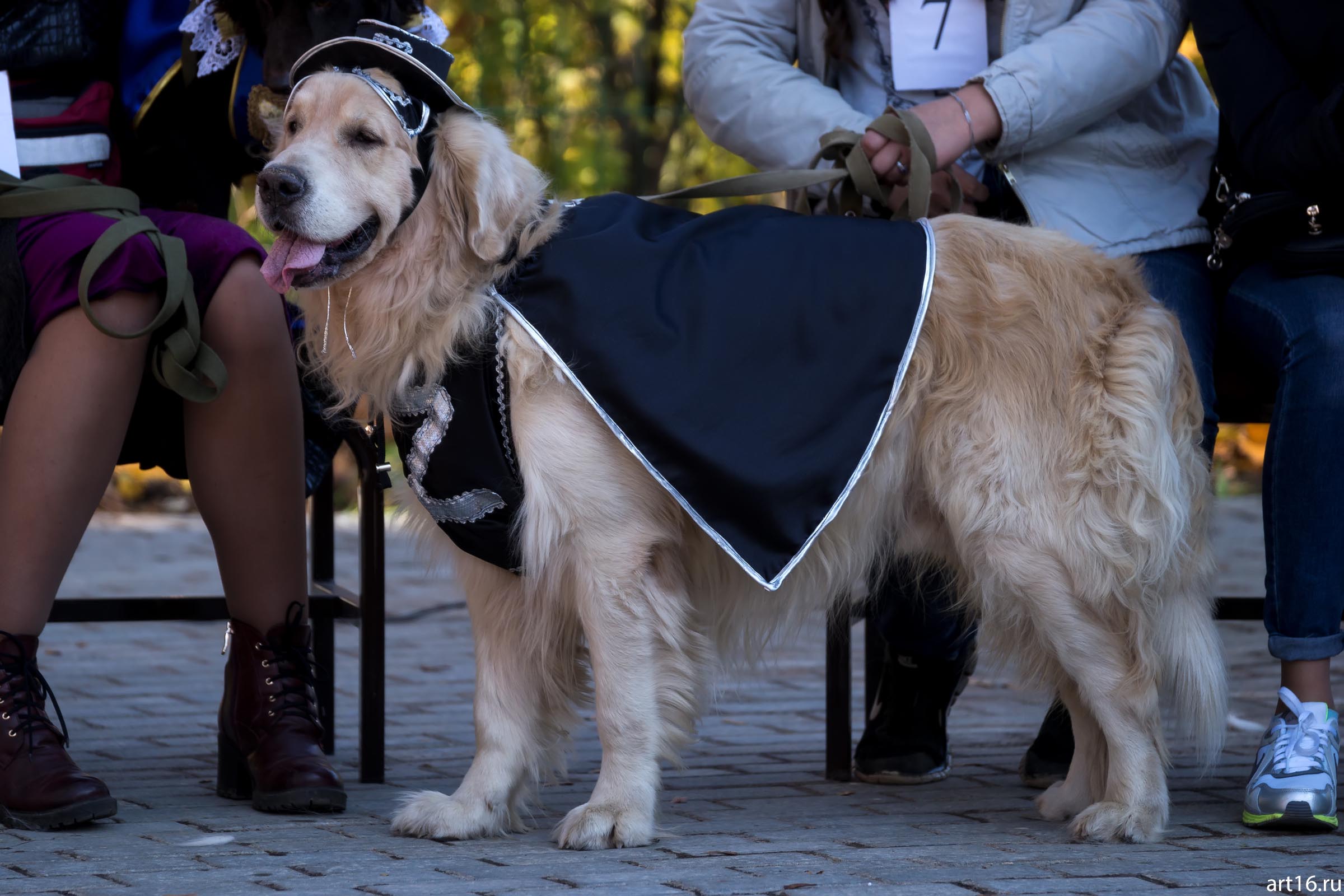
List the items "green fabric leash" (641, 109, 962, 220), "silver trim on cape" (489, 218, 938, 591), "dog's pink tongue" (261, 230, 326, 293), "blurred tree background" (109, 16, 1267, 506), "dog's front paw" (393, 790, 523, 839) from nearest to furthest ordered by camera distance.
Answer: "dog's pink tongue" (261, 230, 326, 293) < "silver trim on cape" (489, 218, 938, 591) < "dog's front paw" (393, 790, 523, 839) < "green fabric leash" (641, 109, 962, 220) < "blurred tree background" (109, 16, 1267, 506)

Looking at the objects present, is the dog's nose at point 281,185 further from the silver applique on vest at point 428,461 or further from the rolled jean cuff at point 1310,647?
the rolled jean cuff at point 1310,647

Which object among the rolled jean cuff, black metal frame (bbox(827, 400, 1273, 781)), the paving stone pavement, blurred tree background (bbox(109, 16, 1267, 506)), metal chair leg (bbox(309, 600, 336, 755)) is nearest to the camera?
the paving stone pavement

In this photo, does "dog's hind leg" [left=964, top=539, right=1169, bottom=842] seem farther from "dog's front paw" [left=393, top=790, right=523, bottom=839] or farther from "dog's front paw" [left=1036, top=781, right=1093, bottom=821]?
"dog's front paw" [left=393, top=790, right=523, bottom=839]

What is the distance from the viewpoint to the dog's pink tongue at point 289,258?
9.01 ft

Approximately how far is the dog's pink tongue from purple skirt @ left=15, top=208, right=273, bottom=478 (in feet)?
1.37

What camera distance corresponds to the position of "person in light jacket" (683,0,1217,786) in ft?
10.8

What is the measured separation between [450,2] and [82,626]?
464cm

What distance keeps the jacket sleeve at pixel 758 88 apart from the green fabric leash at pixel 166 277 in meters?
1.34

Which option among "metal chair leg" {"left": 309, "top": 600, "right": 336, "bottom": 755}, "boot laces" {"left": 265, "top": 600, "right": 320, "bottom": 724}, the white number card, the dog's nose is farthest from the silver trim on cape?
"metal chair leg" {"left": 309, "top": 600, "right": 336, "bottom": 755}

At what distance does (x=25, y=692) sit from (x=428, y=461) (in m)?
0.92

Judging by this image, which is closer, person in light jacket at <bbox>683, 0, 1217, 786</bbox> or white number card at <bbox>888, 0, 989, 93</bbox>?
person in light jacket at <bbox>683, 0, 1217, 786</bbox>

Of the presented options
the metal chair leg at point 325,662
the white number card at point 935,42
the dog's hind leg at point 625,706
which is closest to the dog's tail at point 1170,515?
the white number card at point 935,42

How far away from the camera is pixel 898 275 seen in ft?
9.68

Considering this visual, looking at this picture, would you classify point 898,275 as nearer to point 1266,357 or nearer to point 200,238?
point 1266,357
